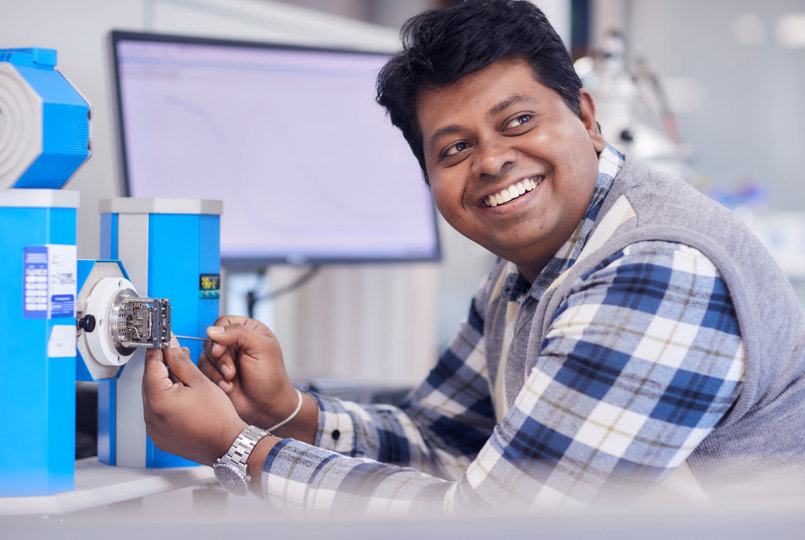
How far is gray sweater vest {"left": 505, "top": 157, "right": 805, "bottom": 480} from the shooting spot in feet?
2.58

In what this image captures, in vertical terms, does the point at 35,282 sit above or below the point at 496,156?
below

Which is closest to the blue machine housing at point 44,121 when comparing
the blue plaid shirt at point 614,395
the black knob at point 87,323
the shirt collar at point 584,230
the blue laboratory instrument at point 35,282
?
the blue laboratory instrument at point 35,282

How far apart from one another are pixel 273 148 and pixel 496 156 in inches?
25.5

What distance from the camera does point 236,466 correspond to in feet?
2.85

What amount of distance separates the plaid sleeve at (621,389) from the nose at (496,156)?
0.69ft

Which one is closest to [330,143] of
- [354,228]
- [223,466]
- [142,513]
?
[354,228]

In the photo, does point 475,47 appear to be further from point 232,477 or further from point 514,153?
point 232,477

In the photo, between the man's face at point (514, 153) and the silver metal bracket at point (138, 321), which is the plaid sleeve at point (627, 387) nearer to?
the man's face at point (514, 153)

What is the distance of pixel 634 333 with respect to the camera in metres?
0.76

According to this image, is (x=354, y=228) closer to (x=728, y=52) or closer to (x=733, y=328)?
(x=733, y=328)

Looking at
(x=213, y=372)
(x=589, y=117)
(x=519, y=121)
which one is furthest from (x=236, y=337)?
(x=589, y=117)

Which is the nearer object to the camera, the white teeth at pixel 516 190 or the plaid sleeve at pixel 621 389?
the plaid sleeve at pixel 621 389

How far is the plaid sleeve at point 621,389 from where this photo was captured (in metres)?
0.76

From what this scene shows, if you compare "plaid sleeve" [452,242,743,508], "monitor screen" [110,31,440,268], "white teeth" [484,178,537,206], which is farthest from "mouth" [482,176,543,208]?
"monitor screen" [110,31,440,268]
